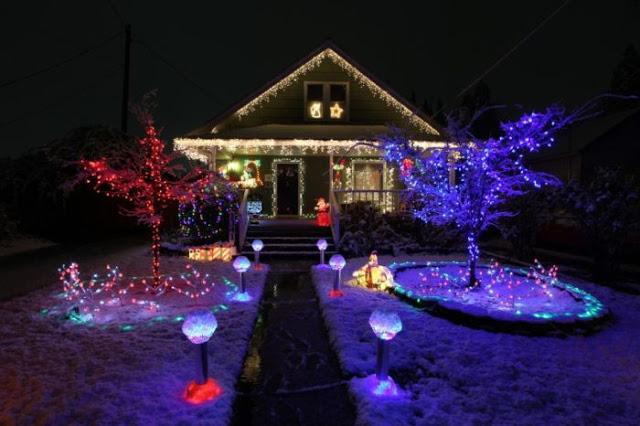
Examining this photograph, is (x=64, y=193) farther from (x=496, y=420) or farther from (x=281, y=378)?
(x=496, y=420)

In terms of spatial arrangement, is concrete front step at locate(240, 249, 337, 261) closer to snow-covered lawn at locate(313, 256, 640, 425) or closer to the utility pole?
snow-covered lawn at locate(313, 256, 640, 425)

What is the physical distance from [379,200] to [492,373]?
1135 centimetres

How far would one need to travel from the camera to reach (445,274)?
9.67 m

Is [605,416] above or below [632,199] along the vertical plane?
below

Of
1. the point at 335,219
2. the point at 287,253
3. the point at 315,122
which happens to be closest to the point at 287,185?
the point at 315,122

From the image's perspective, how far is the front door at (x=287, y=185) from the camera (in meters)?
18.4

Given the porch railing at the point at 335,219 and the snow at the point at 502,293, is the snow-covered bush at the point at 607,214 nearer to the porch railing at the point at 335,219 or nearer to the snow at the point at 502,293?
the snow at the point at 502,293

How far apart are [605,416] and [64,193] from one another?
1728 cm

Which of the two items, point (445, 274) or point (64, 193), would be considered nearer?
point (445, 274)

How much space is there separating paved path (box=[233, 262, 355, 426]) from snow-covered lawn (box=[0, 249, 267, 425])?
21cm

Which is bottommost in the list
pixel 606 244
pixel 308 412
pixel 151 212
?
pixel 308 412

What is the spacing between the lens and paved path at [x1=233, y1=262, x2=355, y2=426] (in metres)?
4.14

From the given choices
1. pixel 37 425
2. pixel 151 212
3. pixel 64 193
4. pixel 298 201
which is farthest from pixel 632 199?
pixel 64 193

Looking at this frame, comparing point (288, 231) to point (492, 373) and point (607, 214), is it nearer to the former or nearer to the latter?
point (607, 214)
